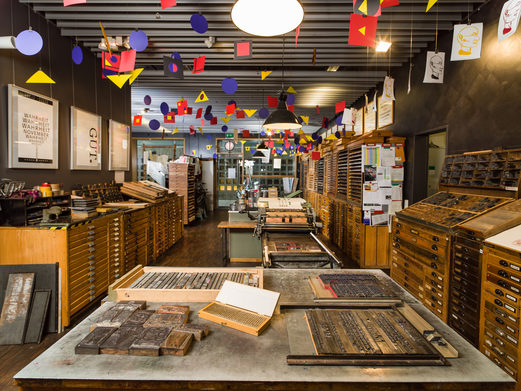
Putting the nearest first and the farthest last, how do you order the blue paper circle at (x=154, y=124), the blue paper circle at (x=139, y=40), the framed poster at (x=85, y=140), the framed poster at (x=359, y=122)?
the blue paper circle at (x=139, y=40), the framed poster at (x=85, y=140), the blue paper circle at (x=154, y=124), the framed poster at (x=359, y=122)

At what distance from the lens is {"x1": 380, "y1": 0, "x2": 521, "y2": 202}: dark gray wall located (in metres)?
2.92

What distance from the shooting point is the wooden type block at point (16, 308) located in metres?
2.86

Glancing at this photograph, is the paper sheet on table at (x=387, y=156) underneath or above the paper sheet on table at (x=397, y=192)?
above

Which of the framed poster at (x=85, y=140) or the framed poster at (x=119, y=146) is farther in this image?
the framed poster at (x=119, y=146)

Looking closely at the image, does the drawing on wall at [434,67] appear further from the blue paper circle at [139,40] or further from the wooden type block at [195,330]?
the wooden type block at [195,330]

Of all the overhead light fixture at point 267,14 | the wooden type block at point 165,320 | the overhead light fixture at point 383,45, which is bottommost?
the wooden type block at point 165,320

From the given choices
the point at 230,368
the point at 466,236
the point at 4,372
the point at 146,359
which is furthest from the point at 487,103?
the point at 4,372

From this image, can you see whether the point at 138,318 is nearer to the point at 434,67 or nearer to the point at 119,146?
the point at 434,67

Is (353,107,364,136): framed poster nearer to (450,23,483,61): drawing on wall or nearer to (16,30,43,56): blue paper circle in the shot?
(450,23,483,61): drawing on wall

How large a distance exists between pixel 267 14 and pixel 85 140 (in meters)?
4.30

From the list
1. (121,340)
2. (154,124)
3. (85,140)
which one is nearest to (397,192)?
(121,340)

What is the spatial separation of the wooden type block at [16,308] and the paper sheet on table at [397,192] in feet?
17.4

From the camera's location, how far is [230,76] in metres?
5.99

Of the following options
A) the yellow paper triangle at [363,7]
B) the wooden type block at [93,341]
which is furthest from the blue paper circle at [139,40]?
the wooden type block at [93,341]
